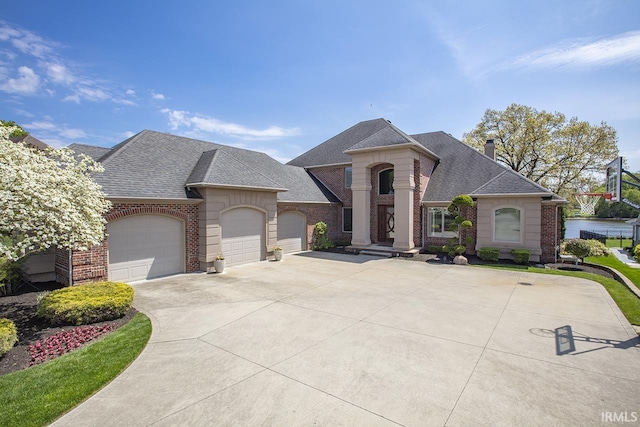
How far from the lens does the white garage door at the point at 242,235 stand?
1407 cm

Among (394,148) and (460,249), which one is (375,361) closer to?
(460,249)

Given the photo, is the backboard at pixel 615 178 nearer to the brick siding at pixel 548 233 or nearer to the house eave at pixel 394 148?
the brick siding at pixel 548 233

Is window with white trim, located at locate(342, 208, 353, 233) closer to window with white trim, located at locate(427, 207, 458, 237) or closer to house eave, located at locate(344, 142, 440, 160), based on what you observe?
house eave, located at locate(344, 142, 440, 160)

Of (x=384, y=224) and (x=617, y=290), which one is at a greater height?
(x=384, y=224)

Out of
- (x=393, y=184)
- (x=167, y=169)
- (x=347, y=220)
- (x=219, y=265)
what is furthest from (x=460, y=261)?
(x=167, y=169)

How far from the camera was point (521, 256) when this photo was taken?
15109 millimetres

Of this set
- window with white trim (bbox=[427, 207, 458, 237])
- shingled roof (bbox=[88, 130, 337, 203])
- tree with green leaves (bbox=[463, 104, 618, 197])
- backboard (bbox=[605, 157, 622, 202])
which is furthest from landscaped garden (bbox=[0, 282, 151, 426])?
tree with green leaves (bbox=[463, 104, 618, 197])

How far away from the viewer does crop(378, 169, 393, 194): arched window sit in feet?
65.9

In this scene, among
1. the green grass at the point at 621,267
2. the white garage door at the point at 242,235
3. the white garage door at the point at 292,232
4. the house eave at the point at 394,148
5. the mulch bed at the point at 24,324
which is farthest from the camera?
the white garage door at the point at 292,232

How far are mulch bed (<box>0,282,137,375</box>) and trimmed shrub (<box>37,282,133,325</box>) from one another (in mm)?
165

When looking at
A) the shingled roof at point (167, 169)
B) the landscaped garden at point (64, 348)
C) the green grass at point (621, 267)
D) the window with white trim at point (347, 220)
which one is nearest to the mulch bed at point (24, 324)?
the landscaped garden at point (64, 348)

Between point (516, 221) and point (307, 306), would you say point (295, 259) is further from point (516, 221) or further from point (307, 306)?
point (516, 221)

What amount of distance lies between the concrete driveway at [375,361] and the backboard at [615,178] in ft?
10.3

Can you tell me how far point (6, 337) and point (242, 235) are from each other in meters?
9.31
